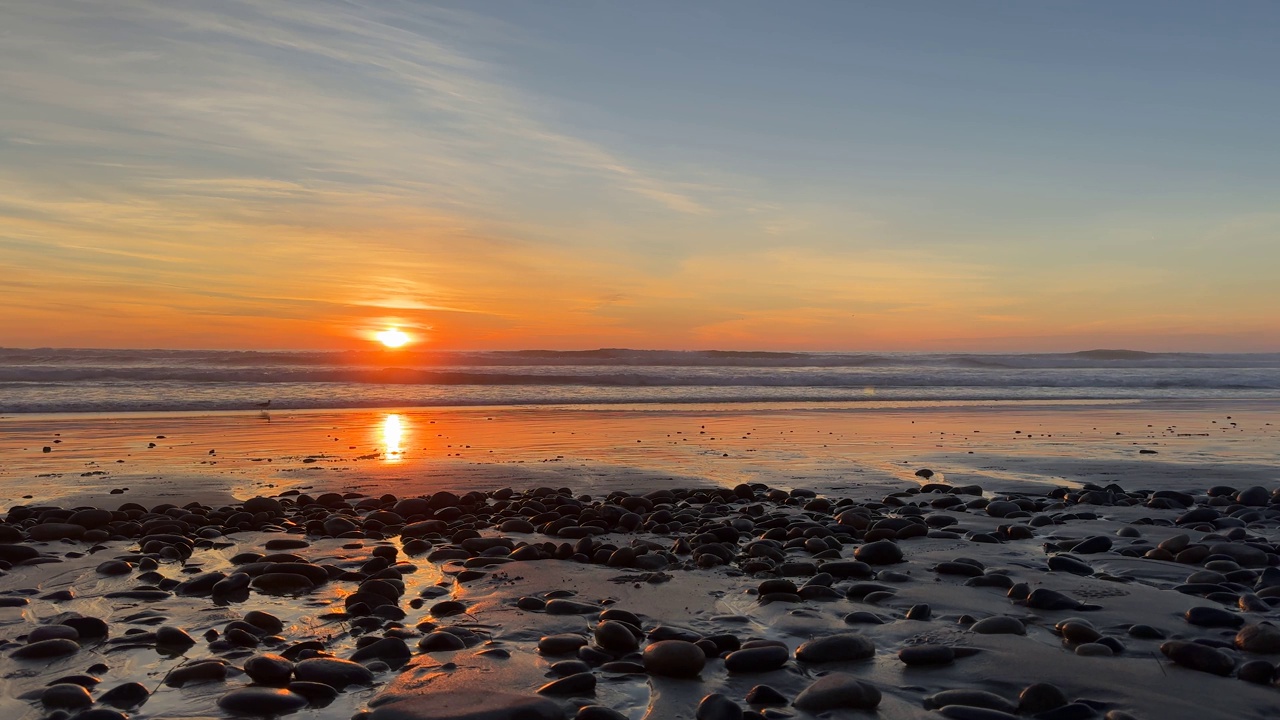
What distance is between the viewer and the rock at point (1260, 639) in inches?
157

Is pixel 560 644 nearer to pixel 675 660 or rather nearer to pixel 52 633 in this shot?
pixel 675 660

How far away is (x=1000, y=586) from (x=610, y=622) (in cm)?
259

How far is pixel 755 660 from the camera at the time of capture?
3.93m

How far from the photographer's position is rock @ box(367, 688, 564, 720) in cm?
333

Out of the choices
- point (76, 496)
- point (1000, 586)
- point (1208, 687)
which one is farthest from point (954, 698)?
point (76, 496)

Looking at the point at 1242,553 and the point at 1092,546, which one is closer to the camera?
the point at 1242,553

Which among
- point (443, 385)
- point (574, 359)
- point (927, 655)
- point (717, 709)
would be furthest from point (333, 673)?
point (574, 359)

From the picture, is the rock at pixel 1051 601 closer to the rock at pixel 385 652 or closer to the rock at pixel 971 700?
the rock at pixel 971 700

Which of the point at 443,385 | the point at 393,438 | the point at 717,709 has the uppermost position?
the point at 443,385

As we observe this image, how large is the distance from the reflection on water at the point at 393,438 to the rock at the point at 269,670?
8.43 metres

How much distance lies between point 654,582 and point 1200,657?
2903mm

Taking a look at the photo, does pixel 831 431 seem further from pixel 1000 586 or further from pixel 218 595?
pixel 218 595

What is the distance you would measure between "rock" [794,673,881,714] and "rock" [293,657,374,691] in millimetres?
1840

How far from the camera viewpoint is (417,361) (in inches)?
1832
